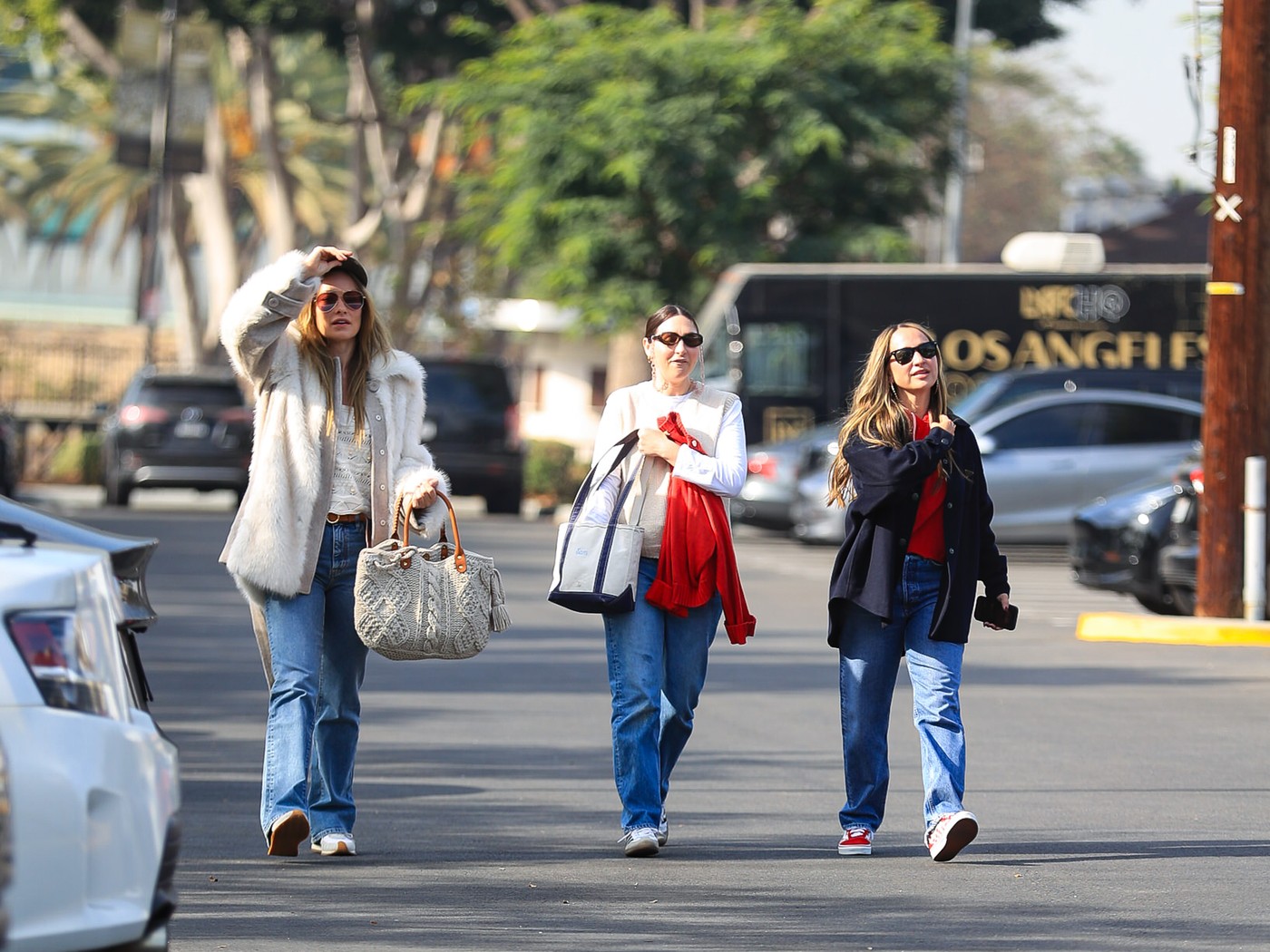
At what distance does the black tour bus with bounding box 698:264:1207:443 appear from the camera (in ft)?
86.4

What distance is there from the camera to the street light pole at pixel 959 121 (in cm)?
3259

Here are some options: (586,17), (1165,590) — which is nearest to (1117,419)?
(1165,590)

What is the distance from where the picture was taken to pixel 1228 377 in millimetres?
15047

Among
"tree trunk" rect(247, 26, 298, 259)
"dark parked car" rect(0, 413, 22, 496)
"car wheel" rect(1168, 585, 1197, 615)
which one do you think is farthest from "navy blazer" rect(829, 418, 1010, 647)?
"tree trunk" rect(247, 26, 298, 259)

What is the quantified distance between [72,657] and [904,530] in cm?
371

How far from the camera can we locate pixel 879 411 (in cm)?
739

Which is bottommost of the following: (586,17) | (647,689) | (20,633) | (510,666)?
(510,666)

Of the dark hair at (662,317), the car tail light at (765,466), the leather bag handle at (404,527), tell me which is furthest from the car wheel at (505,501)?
the leather bag handle at (404,527)

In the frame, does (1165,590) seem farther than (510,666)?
Yes

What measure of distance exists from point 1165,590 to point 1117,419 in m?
6.55

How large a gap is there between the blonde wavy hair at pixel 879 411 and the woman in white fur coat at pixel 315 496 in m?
1.31

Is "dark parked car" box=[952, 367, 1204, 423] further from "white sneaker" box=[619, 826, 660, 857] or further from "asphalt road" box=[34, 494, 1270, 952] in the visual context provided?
"white sneaker" box=[619, 826, 660, 857]

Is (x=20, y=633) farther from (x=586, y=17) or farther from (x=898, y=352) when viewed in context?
(x=586, y=17)

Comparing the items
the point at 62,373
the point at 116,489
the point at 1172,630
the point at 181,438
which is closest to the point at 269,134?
the point at 62,373
